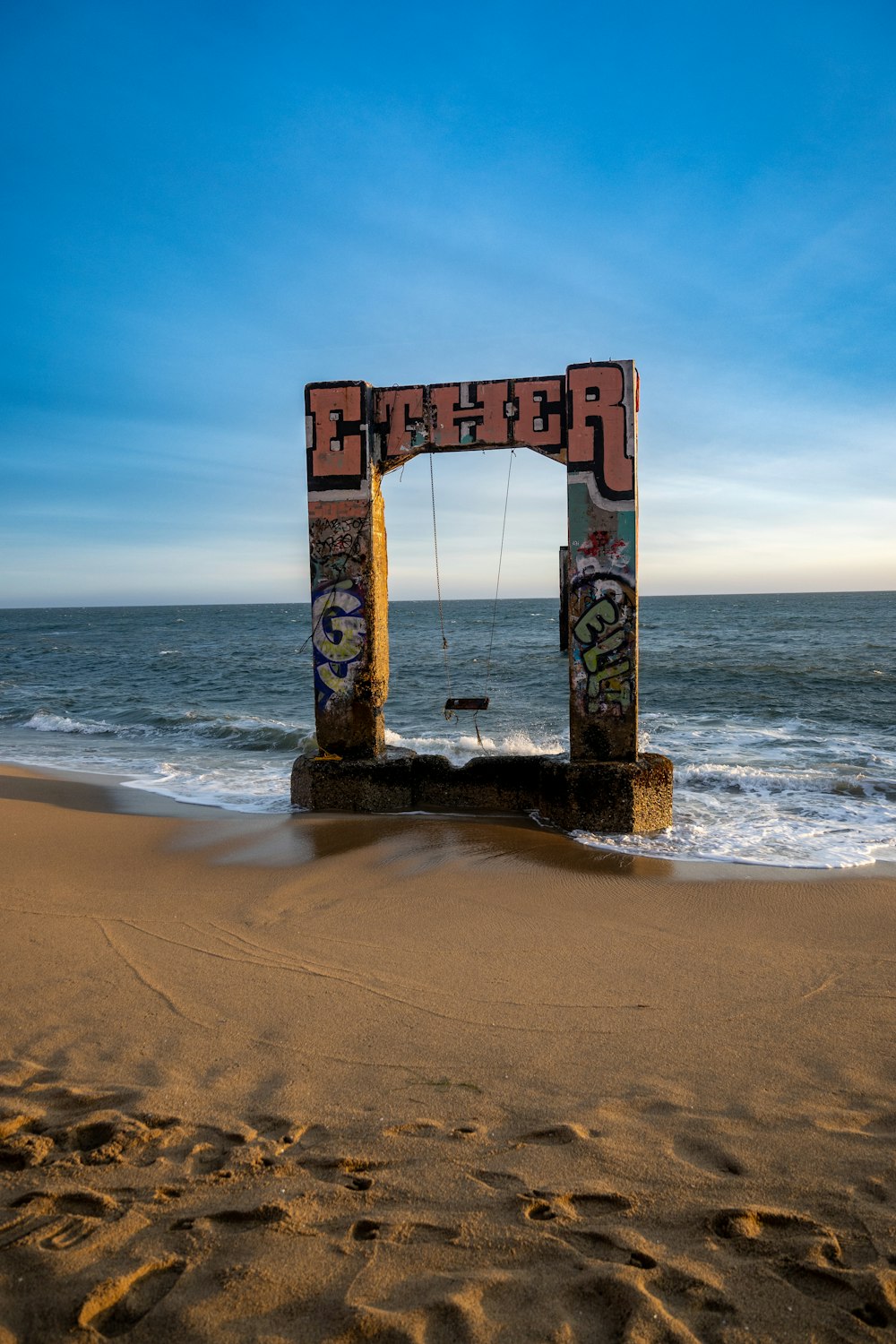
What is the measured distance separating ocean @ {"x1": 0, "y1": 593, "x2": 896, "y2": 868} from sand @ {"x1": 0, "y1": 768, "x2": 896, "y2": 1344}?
238 centimetres

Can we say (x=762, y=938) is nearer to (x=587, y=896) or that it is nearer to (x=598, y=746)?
(x=587, y=896)

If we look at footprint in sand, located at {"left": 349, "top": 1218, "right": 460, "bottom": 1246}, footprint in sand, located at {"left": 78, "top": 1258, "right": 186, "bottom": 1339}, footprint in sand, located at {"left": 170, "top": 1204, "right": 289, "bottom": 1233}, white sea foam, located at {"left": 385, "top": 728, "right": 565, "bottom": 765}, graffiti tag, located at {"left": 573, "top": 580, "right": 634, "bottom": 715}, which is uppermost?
graffiti tag, located at {"left": 573, "top": 580, "right": 634, "bottom": 715}

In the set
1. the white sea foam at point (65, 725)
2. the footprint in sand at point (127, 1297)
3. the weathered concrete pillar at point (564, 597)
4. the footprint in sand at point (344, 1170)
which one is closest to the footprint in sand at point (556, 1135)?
the footprint in sand at point (344, 1170)

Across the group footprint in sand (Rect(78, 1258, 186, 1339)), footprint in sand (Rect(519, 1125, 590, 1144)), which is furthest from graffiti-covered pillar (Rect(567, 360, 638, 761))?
footprint in sand (Rect(78, 1258, 186, 1339))

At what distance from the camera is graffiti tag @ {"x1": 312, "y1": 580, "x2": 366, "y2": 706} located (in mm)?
9062

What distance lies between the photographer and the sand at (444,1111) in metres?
2.32

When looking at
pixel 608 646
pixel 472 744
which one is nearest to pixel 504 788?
pixel 608 646

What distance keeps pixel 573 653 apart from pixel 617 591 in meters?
0.80

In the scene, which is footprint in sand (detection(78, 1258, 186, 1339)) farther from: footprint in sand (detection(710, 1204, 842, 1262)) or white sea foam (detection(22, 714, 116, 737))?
white sea foam (detection(22, 714, 116, 737))

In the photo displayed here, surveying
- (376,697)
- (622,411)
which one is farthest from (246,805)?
(622,411)

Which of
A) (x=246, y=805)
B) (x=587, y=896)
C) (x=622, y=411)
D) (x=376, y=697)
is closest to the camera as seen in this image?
(x=587, y=896)

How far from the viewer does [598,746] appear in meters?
8.76

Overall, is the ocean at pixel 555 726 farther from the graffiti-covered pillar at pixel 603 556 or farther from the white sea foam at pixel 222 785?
the graffiti-covered pillar at pixel 603 556

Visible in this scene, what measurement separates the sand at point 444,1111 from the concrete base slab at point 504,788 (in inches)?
70.6
